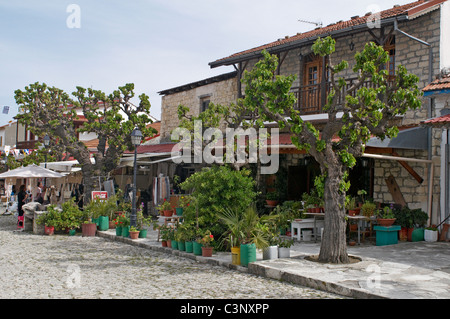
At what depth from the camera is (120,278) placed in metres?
7.60

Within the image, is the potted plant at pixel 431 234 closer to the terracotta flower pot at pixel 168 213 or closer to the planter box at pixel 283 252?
the planter box at pixel 283 252

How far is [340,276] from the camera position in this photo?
285 inches

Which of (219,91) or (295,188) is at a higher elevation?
(219,91)

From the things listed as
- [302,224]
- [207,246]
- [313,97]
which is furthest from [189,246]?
[313,97]

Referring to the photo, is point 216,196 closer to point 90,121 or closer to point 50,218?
point 50,218

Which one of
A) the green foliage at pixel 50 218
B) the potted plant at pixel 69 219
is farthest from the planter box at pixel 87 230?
the green foliage at pixel 50 218

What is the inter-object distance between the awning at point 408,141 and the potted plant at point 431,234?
207 cm

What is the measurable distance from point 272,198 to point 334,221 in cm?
736

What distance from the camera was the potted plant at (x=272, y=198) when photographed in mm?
15664

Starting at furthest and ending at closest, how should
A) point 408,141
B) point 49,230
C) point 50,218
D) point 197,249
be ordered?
point 50,218, point 49,230, point 408,141, point 197,249

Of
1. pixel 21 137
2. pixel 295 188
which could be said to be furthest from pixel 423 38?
pixel 21 137

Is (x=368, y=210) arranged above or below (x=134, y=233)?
above

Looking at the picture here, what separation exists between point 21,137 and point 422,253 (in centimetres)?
4281
